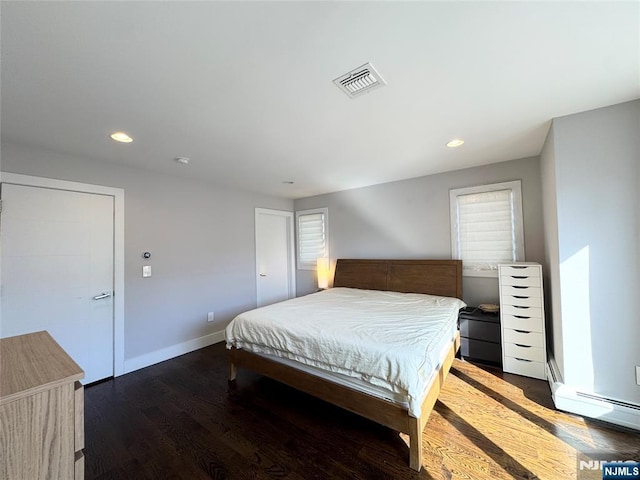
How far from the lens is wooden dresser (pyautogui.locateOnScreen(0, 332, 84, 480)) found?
745 millimetres

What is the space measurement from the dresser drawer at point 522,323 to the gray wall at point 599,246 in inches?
19.6

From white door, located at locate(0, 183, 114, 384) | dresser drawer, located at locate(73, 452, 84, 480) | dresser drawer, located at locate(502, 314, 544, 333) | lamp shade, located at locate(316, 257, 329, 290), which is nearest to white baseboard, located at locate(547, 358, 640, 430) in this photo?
dresser drawer, located at locate(502, 314, 544, 333)

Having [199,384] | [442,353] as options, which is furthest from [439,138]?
[199,384]

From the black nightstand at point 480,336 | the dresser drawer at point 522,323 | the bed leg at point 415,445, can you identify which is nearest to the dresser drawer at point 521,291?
the dresser drawer at point 522,323

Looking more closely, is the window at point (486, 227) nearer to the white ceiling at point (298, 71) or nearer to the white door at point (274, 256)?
the white ceiling at point (298, 71)

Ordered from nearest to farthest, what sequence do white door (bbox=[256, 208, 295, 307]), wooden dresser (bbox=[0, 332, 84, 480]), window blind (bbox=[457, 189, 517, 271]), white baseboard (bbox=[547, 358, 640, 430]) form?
wooden dresser (bbox=[0, 332, 84, 480]), white baseboard (bbox=[547, 358, 640, 430]), window blind (bbox=[457, 189, 517, 271]), white door (bbox=[256, 208, 295, 307])

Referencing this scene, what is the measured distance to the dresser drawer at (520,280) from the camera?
2.62 m

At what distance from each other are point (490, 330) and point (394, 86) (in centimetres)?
A: 282

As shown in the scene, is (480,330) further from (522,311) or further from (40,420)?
(40,420)

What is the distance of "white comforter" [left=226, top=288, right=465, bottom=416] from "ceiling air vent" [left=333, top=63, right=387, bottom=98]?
5.81 feet

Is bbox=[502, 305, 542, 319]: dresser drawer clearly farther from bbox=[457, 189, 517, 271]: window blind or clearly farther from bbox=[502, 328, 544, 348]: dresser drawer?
bbox=[457, 189, 517, 271]: window blind

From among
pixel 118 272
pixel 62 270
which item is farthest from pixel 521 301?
pixel 62 270

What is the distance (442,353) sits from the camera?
2242mm

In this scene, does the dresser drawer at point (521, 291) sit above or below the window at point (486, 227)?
below
